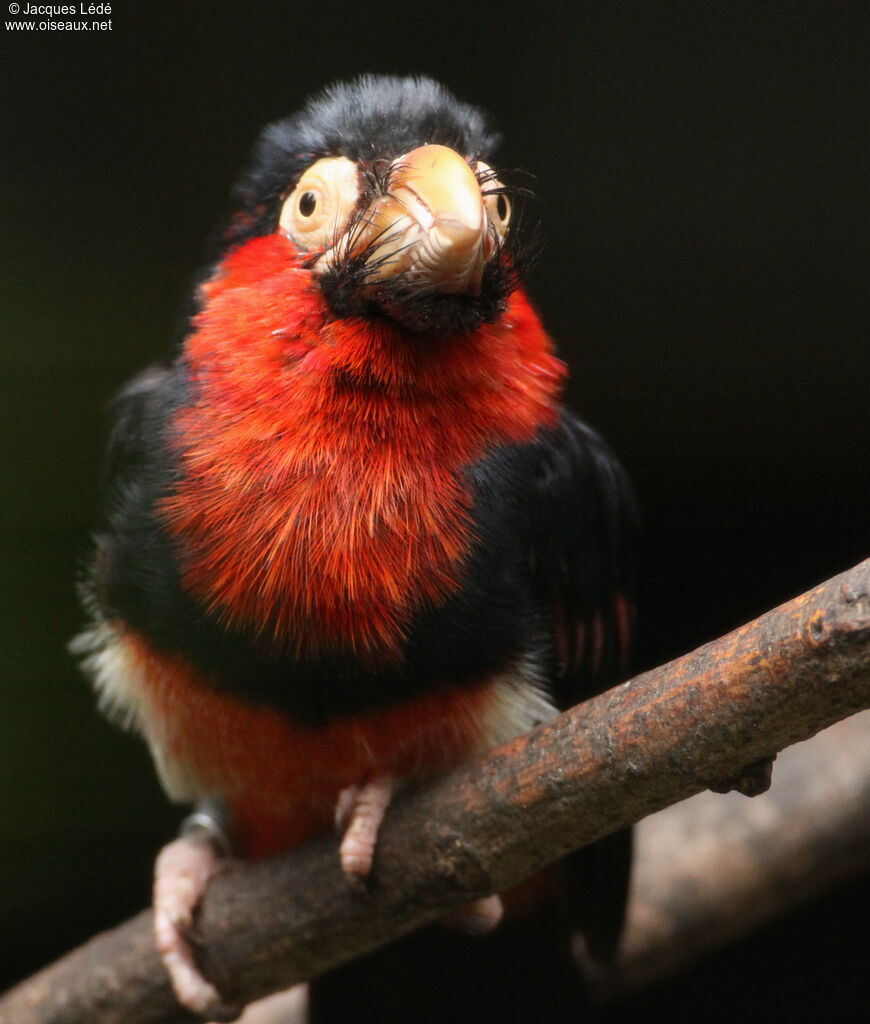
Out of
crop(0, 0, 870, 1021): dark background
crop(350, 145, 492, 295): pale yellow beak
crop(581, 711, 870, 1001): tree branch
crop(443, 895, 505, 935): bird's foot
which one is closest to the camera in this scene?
crop(350, 145, 492, 295): pale yellow beak

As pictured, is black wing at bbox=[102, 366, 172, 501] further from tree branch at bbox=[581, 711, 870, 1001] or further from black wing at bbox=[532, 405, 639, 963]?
tree branch at bbox=[581, 711, 870, 1001]

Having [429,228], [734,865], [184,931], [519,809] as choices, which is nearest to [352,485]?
[429,228]

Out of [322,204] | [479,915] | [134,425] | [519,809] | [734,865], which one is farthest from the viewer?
[734,865]

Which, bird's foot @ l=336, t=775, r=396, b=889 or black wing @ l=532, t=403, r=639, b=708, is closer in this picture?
bird's foot @ l=336, t=775, r=396, b=889

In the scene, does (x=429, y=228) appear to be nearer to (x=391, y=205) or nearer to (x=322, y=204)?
(x=391, y=205)

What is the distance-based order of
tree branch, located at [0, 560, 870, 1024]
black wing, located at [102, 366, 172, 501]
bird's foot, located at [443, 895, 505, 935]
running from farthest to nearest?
bird's foot, located at [443, 895, 505, 935]
black wing, located at [102, 366, 172, 501]
tree branch, located at [0, 560, 870, 1024]

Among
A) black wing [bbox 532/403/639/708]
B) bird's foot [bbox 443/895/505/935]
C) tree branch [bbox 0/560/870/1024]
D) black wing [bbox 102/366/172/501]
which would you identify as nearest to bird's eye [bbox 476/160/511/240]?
black wing [bbox 532/403/639/708]
